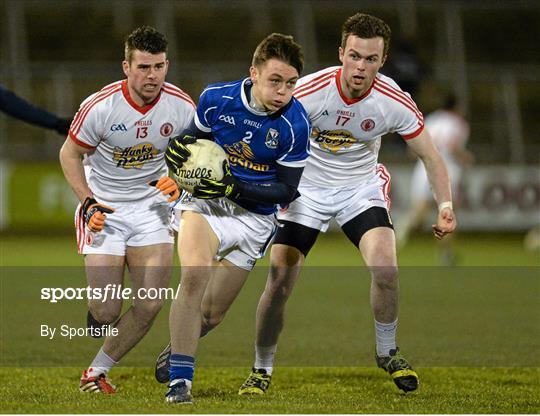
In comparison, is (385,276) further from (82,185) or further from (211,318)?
(82,185)

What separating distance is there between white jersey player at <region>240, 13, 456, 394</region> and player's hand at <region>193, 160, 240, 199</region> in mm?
1021

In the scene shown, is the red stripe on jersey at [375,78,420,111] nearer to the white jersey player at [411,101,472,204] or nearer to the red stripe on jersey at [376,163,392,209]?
the red stripe on jersey at [376,163,392,209]

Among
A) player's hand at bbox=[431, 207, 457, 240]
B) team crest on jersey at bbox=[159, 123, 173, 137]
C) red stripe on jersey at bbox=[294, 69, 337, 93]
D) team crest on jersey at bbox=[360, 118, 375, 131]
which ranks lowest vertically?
player's hand at bbox=[431, 207, 457, 240]

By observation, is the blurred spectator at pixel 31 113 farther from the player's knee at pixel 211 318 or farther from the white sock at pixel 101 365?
the player's knee at pixel 211 318

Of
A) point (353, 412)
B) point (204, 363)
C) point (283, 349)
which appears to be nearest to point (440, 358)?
point (283, 349)

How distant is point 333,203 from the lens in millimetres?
7145

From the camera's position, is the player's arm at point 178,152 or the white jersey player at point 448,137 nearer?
→ the player's arm at point 178,152

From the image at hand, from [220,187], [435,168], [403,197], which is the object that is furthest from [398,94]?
[403,197]

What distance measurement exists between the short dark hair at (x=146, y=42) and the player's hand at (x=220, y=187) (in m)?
0.99

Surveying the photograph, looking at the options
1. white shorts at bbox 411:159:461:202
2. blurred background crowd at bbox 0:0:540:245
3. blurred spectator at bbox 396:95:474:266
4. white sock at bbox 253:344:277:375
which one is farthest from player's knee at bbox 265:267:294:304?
blurred background crowd at bbox 0:0:540:245

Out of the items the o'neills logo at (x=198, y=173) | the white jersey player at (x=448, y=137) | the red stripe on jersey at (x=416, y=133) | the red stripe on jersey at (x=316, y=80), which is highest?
the white jersey player at (x=448, y=137)

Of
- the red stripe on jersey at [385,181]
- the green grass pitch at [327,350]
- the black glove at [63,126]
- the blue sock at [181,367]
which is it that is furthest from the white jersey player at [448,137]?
the blue sock at [181,367]

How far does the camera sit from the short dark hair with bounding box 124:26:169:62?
647 cm

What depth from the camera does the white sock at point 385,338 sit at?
689 centimetres
